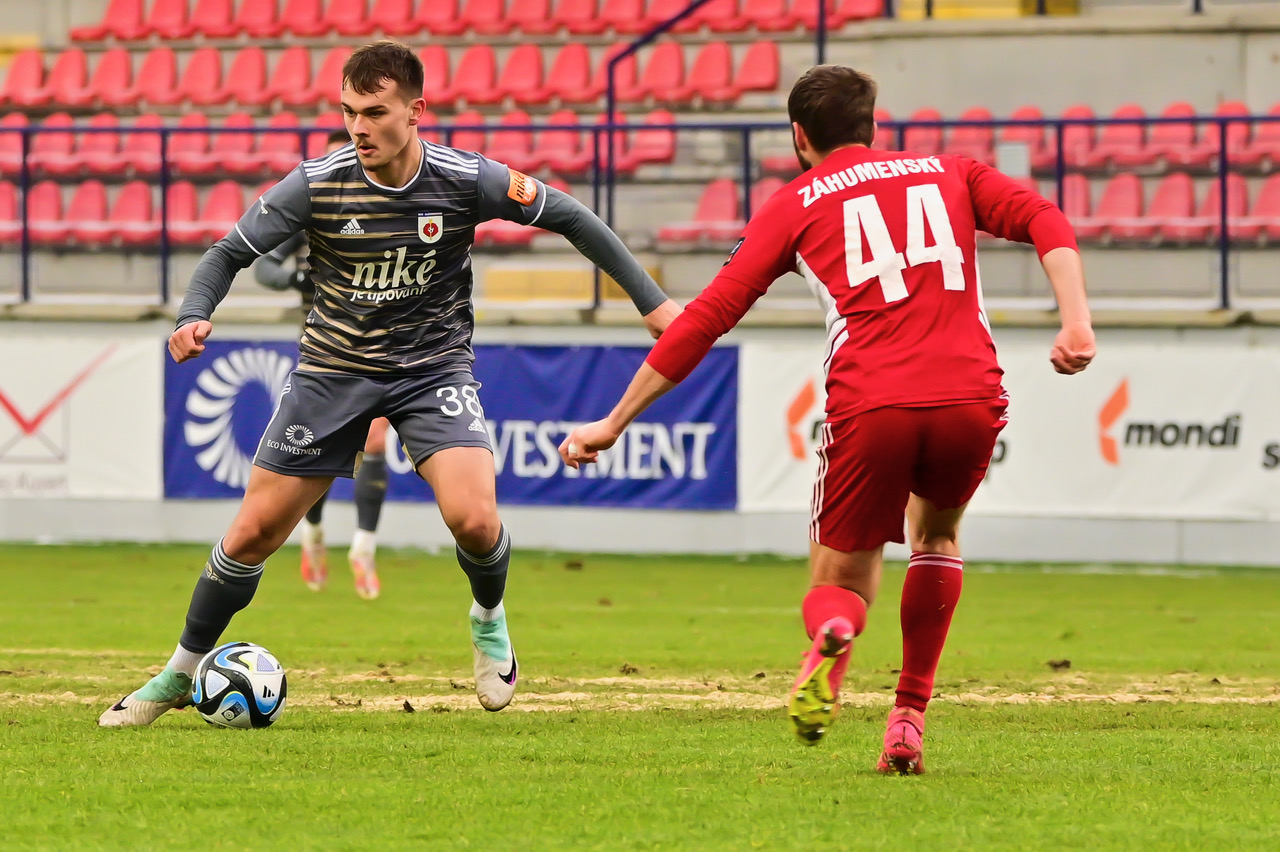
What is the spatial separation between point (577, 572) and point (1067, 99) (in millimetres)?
8495

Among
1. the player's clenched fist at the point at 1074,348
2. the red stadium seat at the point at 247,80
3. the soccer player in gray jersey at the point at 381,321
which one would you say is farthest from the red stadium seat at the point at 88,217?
the player's clenched fist at the point at 1074,348

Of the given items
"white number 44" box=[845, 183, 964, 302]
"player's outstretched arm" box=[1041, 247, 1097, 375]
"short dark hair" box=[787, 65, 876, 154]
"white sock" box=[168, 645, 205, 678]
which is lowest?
"white sock" box=[168, 645, 205, 678]

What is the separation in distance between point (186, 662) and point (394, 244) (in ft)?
5.09

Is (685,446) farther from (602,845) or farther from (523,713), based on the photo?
(602,845)

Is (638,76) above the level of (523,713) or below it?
above

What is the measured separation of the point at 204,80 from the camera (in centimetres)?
2108

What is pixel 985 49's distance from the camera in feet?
60.7

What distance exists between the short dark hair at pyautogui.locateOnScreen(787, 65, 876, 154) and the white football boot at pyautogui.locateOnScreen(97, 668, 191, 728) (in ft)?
9.15

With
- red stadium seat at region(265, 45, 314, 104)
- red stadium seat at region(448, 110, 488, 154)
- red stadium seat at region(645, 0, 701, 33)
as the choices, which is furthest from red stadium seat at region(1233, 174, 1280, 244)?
red stadium seat at region(265, 45, 314, 104)

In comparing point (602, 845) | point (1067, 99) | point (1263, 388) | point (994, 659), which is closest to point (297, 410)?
point (602, 845)

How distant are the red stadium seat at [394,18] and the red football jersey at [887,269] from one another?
17.5 m

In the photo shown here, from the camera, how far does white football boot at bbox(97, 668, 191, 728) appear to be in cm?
586

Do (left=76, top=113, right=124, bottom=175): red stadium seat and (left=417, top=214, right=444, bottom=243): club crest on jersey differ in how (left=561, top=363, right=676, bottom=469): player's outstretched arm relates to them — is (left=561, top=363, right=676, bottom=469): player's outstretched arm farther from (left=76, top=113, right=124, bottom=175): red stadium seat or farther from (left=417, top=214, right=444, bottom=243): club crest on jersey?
(left=76, top=113, right=124, bottom=175): red stadium seat

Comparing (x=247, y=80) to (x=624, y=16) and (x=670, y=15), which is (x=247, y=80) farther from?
(x=670, y=15)
